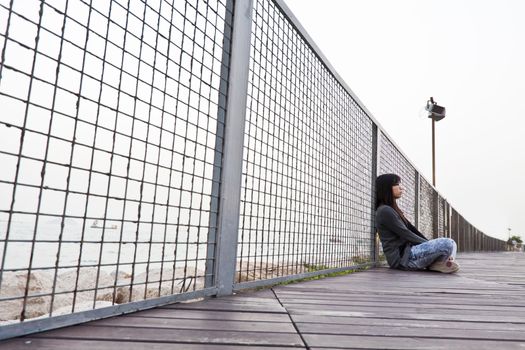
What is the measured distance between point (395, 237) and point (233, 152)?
9.35ft

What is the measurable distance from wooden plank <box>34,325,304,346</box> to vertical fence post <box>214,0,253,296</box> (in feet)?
2.03

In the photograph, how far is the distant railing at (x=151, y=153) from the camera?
99 centimetres

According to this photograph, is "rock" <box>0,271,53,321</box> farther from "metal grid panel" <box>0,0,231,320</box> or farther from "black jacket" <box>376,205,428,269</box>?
"black jacket" <box>376,205,428,269</box>

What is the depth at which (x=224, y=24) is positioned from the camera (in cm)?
187

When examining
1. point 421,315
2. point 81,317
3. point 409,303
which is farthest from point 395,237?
point 81,317

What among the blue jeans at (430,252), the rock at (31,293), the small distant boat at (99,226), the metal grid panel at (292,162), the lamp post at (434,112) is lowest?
the rock at (31,293)

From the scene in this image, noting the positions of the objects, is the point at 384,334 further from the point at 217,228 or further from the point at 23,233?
the point at 23,233

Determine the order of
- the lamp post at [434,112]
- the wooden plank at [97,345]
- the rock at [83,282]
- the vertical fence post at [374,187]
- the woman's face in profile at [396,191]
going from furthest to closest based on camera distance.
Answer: the lamp post at [434,112], the vertical fence post at [374,187], the woman's face in profile at [396,191], the rock at [83,282], the wooden plank at [97,345]

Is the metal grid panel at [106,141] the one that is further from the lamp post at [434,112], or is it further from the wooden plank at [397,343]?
the lamp post at [434,112]

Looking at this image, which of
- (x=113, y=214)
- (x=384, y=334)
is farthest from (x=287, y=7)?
(x=384, y=334)

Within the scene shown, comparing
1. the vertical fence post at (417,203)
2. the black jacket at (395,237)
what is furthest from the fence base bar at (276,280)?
the vertical fence post at (417,203)

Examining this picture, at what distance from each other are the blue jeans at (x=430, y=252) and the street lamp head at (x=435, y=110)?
33.3 ft

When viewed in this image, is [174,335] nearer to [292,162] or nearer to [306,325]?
[306,325]

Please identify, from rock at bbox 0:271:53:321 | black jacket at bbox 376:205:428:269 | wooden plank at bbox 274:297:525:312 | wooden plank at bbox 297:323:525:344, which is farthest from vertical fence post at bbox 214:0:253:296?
black jacket at bbox 376:205:428:269
